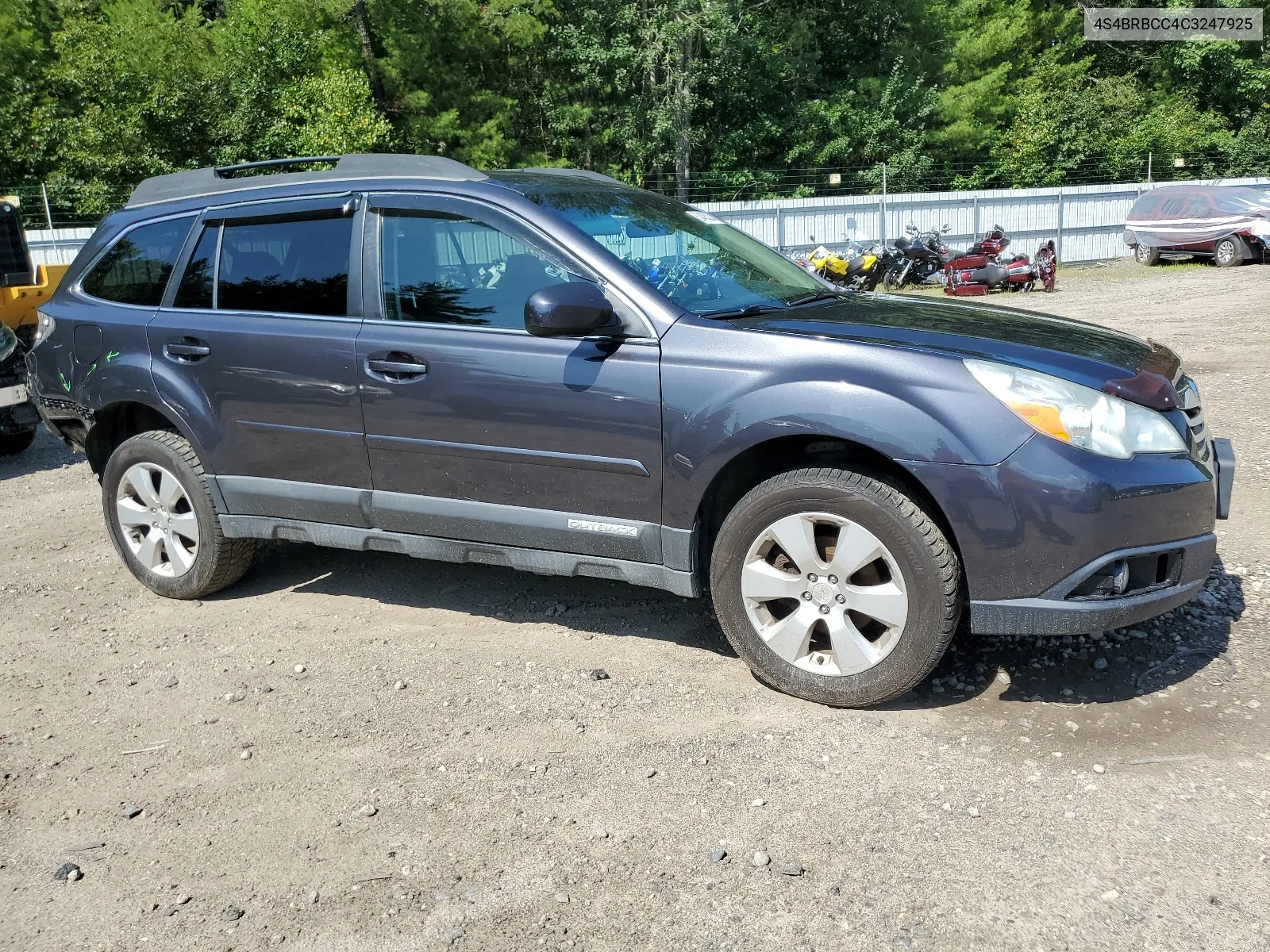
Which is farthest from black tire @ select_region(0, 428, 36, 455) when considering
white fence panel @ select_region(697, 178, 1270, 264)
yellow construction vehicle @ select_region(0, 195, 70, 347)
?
white fence panel @ select_region(697, 178, 1270, 264)

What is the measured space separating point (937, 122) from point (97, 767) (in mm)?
37966

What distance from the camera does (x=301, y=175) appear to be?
16.4 feet

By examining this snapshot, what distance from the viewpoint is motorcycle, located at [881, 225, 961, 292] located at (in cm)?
2047

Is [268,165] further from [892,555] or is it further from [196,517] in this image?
[892,555]

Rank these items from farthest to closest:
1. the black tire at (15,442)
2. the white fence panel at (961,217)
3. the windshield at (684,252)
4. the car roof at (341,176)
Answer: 1. the white fence panel at (961,217)
2. the black tire at (15,442)
3. the car roof at (341,176)
4. the windshield at (684,252)

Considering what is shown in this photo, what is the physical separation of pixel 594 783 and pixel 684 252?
210 cm

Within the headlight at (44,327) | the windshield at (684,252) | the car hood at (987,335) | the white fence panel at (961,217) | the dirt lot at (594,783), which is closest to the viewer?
the dirt lot at (594,783)

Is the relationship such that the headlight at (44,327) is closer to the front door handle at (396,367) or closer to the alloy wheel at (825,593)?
the front door handle at (396,367)

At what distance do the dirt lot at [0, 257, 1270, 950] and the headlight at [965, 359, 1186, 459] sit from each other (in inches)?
35.9

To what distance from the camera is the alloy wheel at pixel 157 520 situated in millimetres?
5250

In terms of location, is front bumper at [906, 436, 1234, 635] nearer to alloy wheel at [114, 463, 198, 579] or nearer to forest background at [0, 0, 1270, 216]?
alloy wheel at [114, 463, 198, 579]

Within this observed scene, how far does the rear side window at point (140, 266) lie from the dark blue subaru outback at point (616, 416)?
0.01m

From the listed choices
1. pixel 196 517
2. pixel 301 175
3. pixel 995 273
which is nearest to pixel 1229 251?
pixel 995 273

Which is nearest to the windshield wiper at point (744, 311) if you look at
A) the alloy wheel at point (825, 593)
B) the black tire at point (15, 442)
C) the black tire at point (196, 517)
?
the alloy wheel at point (825, 593)
